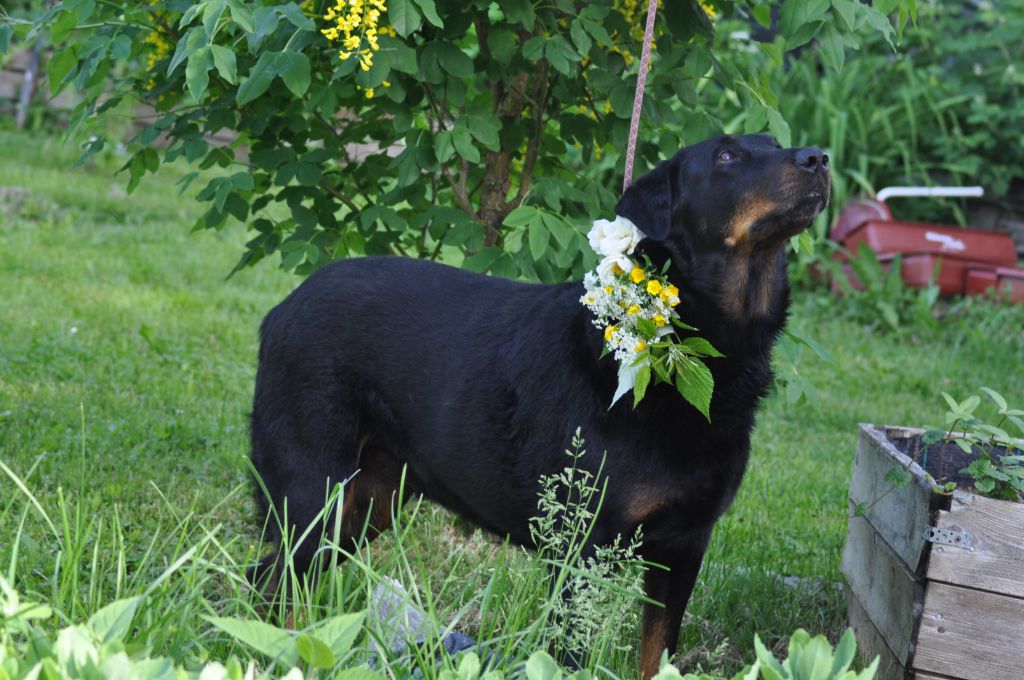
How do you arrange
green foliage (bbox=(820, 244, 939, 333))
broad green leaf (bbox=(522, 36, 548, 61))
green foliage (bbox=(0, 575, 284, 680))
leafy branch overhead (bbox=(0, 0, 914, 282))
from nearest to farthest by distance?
green foliage (bbox=(0, 575, 284, 680)) → leafy branch overhead (bbox=(0, 0, 914, 282)) → broad green leaf (bbox=(522, 36, 548, 61)) → green foliage (bbox=(820, 244, 939, 333))

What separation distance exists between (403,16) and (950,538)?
70.4 inches

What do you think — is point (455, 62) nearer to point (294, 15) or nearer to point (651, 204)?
point (294, 15)

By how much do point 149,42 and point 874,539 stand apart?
8.29 feet

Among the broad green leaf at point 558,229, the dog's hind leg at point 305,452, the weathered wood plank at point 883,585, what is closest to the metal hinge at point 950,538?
the weathered wood plank at point 883,585

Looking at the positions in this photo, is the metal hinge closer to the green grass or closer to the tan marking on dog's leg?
the green grass

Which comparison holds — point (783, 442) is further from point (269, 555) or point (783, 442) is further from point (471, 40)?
point (269, 555)

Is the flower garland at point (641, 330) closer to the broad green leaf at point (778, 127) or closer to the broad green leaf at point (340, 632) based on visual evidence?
the broad green leaf at point (778, 127)

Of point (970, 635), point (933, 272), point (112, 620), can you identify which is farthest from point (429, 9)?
point (933, 272)

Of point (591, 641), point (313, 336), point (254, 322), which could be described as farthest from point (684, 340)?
point (254, 322)

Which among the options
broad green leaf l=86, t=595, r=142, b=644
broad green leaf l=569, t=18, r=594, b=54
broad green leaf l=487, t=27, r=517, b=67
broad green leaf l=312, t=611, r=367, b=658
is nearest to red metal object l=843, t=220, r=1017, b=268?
broad green leaf l=487, t=27, r=517, b=67

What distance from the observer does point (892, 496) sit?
9.77 ft

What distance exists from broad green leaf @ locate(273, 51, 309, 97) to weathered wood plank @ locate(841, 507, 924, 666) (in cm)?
190

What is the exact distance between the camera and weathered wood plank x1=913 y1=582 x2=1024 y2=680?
2594mm

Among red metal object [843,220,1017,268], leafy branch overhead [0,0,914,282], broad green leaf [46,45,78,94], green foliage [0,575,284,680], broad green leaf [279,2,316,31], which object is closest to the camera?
green foliage [0,575,284,680]
